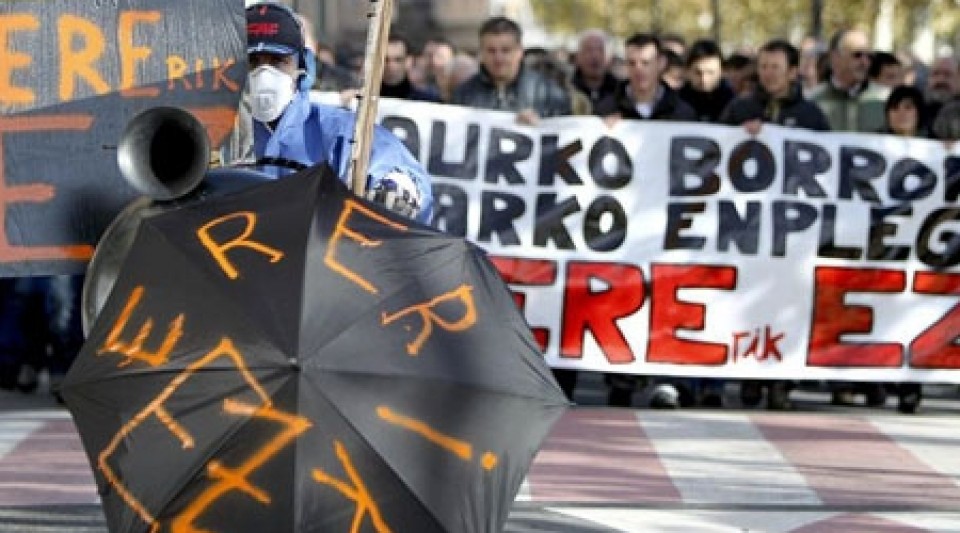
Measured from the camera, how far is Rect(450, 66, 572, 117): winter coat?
522 inches

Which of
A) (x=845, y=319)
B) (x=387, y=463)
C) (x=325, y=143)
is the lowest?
(x=845, y=319)

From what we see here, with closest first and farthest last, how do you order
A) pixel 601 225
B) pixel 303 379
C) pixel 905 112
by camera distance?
1. pixel 303 379
2. pixel 601 225
3. pixel 905 112

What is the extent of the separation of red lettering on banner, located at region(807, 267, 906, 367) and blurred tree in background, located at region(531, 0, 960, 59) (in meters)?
12.5

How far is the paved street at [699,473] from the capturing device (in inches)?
339

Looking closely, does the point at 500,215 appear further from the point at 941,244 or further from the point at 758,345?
the point at 941,244

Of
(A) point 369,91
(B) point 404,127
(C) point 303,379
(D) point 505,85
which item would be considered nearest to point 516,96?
(D) point 505,85

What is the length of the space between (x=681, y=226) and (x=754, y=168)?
1.61 feet

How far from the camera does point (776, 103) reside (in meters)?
13.5

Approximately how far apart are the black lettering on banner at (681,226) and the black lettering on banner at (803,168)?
1.53ft

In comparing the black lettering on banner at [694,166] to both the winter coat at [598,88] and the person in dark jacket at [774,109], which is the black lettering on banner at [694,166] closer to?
the person in dark jacket at [774,109]

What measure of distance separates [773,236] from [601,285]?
90cm

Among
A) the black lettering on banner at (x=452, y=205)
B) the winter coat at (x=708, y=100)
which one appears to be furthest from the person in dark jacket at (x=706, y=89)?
the black lettering on banner at (x=452, y=205)

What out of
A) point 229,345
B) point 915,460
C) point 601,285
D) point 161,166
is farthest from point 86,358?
point 601,285

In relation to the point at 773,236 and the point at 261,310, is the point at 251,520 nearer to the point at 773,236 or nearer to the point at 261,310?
the point at 261,310
